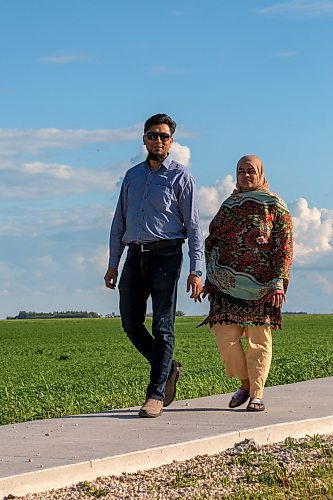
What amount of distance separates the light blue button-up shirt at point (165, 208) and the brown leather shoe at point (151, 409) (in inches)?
46.2

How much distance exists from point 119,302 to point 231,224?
1193 mm

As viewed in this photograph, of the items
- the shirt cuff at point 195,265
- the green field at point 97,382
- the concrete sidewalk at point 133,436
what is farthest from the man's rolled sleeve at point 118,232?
the green field at point 97,382

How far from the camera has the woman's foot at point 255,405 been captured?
9.84 m

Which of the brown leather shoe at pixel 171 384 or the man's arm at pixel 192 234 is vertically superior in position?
the man's arm at pixel 192 234

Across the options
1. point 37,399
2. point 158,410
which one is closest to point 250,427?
point 158,410

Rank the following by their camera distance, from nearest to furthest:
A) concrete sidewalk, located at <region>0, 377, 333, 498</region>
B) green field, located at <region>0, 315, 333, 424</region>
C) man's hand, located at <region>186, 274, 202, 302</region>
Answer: concrete sidewalk, located at <region>0, 377, 333, 498</region>
man's hand, located at <region>186, 274, 202, 302</region>
green field, located at <region>0, 315, 333, 424</region>

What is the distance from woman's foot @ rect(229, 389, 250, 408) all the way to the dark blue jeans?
810 mm

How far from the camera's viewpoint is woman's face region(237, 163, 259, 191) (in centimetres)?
973

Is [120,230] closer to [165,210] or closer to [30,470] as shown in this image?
[165,210]

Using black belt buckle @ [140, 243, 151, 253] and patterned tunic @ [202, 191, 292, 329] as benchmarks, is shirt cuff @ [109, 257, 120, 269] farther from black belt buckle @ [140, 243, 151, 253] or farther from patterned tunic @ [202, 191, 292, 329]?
patterned tunic @ [202, 191, 292, 329]

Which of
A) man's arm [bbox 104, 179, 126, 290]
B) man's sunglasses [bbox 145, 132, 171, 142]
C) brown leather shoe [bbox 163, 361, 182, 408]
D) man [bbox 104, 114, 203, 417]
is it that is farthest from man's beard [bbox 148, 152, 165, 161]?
brown leather shoe [bbox 163, 361, 182, 408]

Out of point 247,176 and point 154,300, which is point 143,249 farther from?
point 247,176

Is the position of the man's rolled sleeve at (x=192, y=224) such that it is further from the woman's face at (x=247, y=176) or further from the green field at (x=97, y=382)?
the green field at (x=97, y=382)

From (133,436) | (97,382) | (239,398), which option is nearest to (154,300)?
(239,398)
